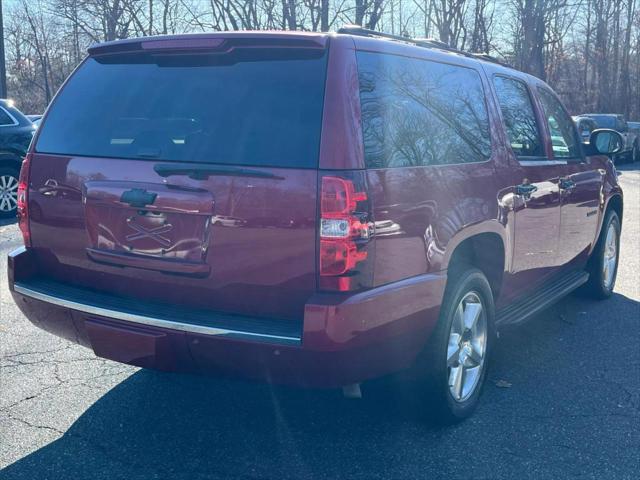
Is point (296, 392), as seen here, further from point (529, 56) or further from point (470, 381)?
point (529, 56)

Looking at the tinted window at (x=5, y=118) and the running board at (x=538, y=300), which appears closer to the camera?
the running board at (x=538, y=300)

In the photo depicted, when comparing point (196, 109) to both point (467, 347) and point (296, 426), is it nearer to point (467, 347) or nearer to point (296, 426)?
point (296, 426)

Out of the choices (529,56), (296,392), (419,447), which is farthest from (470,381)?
(529,56)

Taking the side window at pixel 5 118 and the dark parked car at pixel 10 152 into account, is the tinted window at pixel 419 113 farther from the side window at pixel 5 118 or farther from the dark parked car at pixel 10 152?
the side window at pixel 5 118

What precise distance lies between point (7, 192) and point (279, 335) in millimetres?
9144

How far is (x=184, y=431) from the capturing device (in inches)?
144

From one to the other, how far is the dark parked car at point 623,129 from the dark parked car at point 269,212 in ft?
80.5

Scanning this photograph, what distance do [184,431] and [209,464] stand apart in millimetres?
382

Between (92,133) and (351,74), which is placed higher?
(351,74)

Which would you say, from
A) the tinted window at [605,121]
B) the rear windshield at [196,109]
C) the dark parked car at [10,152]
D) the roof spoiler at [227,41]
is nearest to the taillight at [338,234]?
the rear windshield at [196,109]

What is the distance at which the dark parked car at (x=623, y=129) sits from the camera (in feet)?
88.8

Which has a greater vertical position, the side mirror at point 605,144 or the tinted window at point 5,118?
the tinted window at point 5,118

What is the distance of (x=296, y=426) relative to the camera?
3.72 m

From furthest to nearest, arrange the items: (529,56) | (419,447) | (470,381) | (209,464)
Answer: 1. (529,56)
2. (470,381)
3. (419,447)
4. (209,464)
